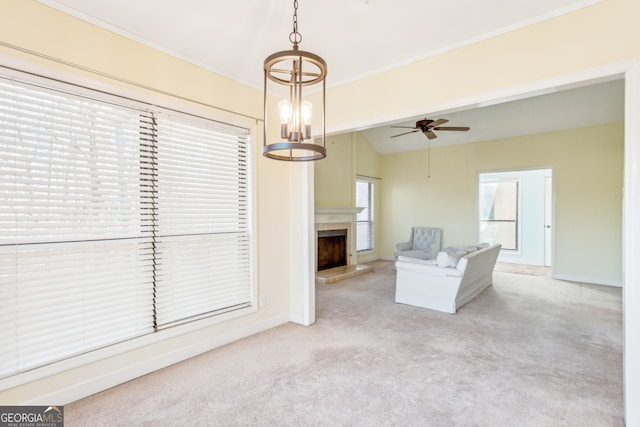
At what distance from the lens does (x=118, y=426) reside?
1912mm

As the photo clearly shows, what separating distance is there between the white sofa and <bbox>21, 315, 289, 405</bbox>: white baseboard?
7.28 feet

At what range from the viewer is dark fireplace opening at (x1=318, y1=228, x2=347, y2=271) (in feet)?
21.7

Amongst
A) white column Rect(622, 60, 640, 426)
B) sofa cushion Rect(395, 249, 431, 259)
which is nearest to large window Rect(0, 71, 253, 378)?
white column Rect(622, 60, 640, 426)

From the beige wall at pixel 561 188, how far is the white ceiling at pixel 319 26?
4896mm

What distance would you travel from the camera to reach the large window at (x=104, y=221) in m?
1.95

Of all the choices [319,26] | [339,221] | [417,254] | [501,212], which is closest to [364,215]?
[339,221]

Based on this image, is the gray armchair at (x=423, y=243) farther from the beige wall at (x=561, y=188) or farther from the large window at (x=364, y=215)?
the large window at (x=364, y=215)

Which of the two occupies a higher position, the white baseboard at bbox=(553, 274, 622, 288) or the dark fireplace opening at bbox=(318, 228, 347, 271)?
the dark fireplace opening at bbox=(318, 228, 347, 271)

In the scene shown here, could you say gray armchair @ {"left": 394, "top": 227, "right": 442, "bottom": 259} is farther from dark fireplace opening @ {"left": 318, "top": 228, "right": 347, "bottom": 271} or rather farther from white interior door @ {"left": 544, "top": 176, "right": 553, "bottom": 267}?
white interior door @ {"left": 544, "top": 176, "right": 553, "bottom": 267}

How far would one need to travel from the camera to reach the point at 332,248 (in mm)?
6883

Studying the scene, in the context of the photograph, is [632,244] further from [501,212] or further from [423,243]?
[501,212]

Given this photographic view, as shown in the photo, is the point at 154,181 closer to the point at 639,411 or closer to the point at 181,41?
the point at 181,41

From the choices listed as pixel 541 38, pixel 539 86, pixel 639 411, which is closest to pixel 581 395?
pixel 639 411

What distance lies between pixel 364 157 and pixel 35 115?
22.0ft
